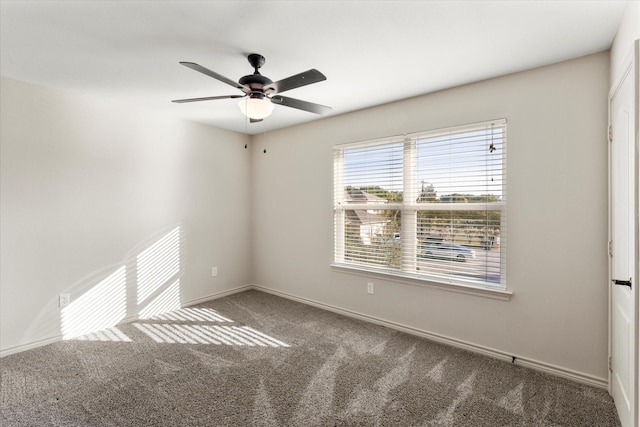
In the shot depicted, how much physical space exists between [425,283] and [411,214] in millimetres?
710

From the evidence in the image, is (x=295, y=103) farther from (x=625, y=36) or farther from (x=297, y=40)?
(x=625, y=36)

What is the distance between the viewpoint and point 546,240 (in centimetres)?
248

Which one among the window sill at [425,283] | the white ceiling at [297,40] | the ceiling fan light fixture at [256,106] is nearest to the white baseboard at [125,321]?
the window sill at [425,283]

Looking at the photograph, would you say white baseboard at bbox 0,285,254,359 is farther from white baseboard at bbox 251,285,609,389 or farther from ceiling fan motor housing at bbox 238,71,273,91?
ceiling fan motor housing at bbox 238,71,273,91

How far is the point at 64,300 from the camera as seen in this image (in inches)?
120

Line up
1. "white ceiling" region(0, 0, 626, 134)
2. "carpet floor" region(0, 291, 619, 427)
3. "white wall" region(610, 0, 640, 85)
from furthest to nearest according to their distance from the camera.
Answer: "carpet floor" region(0, 291, 619, 427)
"white ceiling" region(0, 0, 626, 134)
"white wall" region(610, 0, 640, 85)

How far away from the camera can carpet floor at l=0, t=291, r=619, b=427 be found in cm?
196

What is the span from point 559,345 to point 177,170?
4.27 m

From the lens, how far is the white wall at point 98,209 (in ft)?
9.15

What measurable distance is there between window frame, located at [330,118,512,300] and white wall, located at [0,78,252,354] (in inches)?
67.8

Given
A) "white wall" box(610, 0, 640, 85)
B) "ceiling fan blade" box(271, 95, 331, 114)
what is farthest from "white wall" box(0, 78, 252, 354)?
"white wall" box(610, 0, 640, 85)

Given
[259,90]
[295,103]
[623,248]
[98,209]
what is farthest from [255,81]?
[623,248]

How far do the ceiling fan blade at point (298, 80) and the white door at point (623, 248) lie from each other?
5.28 ft

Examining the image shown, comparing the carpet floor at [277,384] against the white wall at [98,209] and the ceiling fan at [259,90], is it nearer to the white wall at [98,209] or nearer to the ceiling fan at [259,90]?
the white wall at [98,209]
